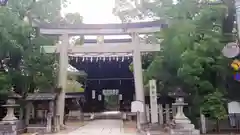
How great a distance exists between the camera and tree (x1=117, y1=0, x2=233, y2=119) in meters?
12.6

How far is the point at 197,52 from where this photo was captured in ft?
42.5

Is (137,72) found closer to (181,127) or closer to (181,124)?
(181,124)

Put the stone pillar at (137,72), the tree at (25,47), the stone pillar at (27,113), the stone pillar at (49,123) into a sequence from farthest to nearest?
the stone pillar at (137,72)
the stone pillar at (27,113)
the stone pillar at (49,123)
the tree at (25,47)

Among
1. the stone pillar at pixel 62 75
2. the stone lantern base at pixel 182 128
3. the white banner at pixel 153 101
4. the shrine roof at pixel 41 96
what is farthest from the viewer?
the stone pillar at pixel 62 75

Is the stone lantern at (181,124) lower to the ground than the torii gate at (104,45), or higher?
lower

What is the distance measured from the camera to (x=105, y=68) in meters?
26.9

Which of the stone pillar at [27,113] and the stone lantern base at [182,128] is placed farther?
the stone pillar at [27,113]

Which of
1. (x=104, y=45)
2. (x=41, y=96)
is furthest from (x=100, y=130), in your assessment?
(x=104, y=45)

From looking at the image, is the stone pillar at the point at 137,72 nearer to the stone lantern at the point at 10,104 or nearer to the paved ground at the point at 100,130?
the paved ground at the point at 100,130

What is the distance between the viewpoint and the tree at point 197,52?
41.3ft

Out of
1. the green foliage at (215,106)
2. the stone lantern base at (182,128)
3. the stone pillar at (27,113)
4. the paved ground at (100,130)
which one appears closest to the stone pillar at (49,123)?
the paved ground at (100,130)

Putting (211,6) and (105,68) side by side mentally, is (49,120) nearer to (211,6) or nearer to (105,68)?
(211,6)

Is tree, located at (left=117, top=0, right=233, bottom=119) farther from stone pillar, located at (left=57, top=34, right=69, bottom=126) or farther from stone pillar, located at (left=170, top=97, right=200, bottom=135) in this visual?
stone pillar, located at (left=57, top=34, right=69, bottom=126)

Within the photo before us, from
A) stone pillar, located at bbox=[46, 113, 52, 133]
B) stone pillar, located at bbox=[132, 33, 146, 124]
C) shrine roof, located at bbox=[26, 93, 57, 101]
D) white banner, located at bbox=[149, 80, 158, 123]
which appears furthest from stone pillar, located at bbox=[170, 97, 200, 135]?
shrine roof, located at bbox=[26, 93, 57, 101]
